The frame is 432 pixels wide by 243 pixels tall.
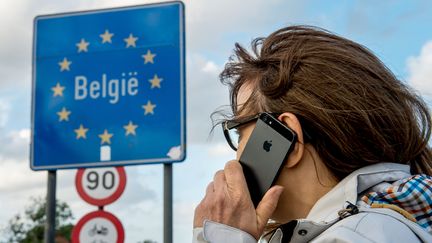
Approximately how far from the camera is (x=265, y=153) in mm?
2115

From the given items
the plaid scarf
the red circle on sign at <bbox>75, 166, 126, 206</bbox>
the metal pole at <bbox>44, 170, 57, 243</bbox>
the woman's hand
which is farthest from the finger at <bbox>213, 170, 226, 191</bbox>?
the red circle on sign at <bbox>75, 166, 126, 206</bbox>

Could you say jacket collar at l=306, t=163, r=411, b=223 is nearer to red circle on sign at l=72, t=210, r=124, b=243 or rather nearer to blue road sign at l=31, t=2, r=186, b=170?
blue road sign at l=31, t=2, r=186, b=170

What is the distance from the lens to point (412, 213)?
178cm

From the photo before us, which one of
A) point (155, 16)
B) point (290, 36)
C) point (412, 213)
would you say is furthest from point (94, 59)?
point (412, 213)

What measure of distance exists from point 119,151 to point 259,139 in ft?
14.9

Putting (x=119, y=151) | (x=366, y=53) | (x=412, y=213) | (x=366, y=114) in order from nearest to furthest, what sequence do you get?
(x=412, y=213) → (x=366, y=114) → (x=366, y=53) → (x=119, y=151)

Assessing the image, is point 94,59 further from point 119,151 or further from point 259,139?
point 259,139

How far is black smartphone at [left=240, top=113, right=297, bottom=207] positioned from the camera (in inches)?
80.7

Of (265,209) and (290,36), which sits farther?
(290,36)

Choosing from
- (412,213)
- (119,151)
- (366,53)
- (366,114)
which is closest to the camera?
(412,213)

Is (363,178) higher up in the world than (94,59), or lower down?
lower down

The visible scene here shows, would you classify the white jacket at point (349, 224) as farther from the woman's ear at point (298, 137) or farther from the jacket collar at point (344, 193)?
the woman's ear at point (298, 137)

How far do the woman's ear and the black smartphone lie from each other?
0.01m

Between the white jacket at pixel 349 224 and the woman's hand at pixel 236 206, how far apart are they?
4 centimetres
